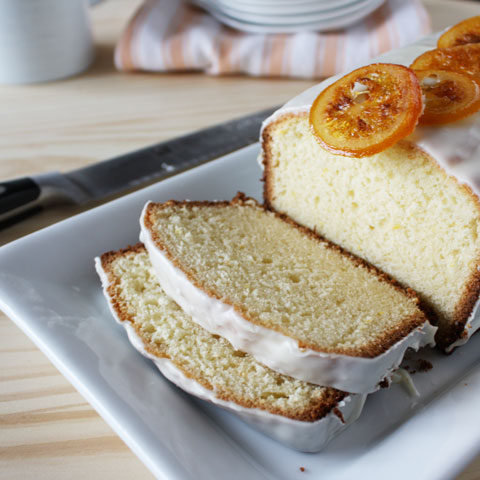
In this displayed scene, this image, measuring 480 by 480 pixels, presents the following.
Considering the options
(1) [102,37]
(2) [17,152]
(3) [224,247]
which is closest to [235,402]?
(3) [224,247]

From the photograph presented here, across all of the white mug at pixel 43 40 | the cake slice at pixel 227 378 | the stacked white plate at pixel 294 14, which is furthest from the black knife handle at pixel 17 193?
the stacked white plate at pixel 294 14

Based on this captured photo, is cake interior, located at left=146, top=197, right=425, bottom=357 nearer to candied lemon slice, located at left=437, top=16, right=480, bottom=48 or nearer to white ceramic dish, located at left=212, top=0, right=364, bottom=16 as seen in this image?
candied lemon slice, located at left=437, top=16, right=480, bottom=48

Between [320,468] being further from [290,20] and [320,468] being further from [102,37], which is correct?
[102,37]

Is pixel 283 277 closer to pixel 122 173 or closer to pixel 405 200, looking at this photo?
pixel 405 200

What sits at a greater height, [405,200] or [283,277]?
[405,200]

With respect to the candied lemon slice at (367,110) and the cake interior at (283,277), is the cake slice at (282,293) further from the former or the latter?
the candied lemon slice at (367,110)

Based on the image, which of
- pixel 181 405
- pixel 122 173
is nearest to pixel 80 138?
pixel 122 173

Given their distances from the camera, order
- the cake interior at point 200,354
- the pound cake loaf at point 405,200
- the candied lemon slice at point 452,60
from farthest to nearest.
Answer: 1. the candied lemon slice at point 452,60
2. the pound cake loaf at point 405,200
3. the cake interior at point 200,354
